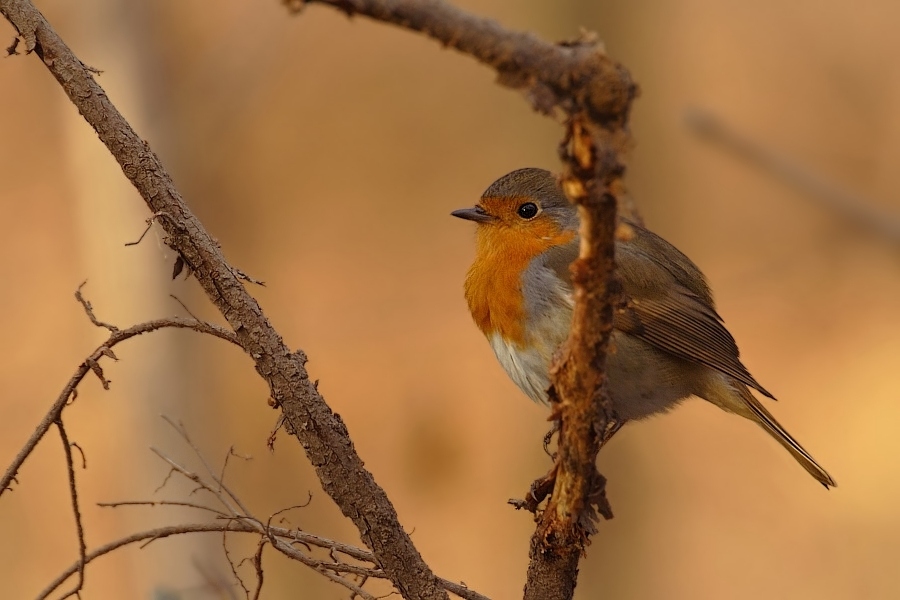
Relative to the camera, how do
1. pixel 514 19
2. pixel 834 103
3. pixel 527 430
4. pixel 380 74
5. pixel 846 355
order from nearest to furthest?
pixel 527 430
pixel 514 19
pixel 846 355
pixel 834 103
pixel 380 74

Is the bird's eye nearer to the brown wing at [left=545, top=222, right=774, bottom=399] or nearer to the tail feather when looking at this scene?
the brown wing at [left=545, top=222, right=774, bottom=399]

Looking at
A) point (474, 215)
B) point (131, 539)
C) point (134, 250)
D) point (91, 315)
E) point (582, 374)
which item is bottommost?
point (131, 539)

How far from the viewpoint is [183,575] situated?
5.12m

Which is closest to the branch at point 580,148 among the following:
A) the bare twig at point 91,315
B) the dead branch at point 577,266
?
the dead branch at point 577,266

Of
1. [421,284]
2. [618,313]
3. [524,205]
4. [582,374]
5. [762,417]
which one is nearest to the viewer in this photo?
[582,374]

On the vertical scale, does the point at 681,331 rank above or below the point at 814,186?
above

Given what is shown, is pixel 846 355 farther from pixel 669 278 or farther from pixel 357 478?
pixel 357 478

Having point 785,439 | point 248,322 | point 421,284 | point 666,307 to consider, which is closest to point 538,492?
point 248,322

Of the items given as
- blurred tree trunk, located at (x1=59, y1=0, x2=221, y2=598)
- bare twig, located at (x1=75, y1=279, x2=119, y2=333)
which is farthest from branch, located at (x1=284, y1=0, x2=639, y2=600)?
blurred tree trunk, located at (x1=59, y1=0, x2=221, y2=598)

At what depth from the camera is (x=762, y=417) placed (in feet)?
11.4

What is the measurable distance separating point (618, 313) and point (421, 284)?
223 inches

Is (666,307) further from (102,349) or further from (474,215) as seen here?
(102,349)

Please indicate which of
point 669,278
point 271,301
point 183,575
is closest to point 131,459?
point 183,575

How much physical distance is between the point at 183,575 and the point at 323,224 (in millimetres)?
4383
